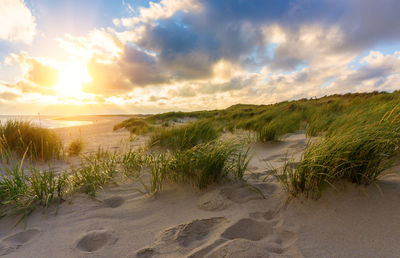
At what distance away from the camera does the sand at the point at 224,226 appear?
121cm

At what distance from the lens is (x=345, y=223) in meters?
1.32

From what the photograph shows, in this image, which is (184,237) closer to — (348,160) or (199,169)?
(199,169)

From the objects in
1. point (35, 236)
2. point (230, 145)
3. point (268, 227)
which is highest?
point (230, 145)

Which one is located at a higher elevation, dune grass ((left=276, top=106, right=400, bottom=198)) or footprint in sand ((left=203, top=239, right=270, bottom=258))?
dune grass ((left=276, top=106, right=400, bottom=198))

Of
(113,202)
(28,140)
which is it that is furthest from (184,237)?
(28,140)

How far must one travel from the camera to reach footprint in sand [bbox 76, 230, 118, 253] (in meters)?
1.41

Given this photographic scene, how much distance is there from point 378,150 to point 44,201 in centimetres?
285

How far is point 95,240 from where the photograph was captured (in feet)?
4.81

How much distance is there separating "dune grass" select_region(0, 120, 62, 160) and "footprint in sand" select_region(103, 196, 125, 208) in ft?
8.00

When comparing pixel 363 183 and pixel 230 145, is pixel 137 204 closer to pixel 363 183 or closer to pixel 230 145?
pixel 230 145

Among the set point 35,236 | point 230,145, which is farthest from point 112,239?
point 230,145

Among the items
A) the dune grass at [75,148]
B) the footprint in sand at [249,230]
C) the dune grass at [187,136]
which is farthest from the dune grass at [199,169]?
the dune grass at [75,148]

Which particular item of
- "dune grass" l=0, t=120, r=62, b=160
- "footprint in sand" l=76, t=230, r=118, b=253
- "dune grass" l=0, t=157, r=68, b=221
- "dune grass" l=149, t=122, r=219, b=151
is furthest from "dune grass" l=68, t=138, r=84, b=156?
"footprint in sand" l=76, t=230, r=118, b=253

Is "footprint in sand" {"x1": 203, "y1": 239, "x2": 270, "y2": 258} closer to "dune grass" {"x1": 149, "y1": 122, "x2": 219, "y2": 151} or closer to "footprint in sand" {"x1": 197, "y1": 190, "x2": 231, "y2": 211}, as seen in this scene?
"footprint in sand" {"x1": 197, "y1": 190, "x2": 231, "y2": 211}
